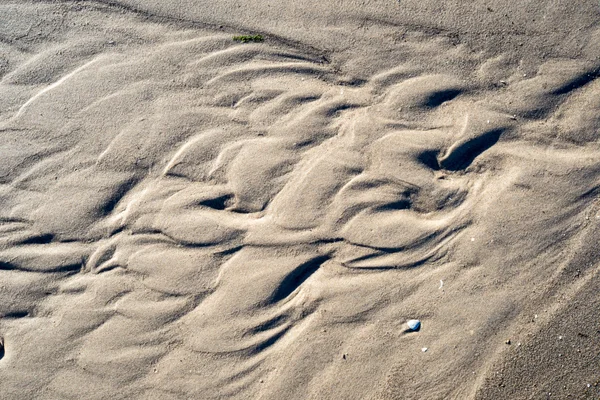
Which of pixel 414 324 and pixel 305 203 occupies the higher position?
pixel 305 203

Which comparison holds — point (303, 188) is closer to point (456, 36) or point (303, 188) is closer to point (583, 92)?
point (456, 36)

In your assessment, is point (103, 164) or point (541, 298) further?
point (103, 164)

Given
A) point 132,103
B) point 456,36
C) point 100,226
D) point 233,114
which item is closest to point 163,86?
point 132,103

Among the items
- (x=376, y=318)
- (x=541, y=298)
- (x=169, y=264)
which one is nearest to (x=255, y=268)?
(x=169, y=264)

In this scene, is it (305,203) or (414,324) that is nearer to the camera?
(414,324)

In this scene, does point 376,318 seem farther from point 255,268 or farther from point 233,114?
point 233,114

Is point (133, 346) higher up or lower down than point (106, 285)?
lower down

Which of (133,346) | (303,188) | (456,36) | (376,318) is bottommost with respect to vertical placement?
(133,346)
